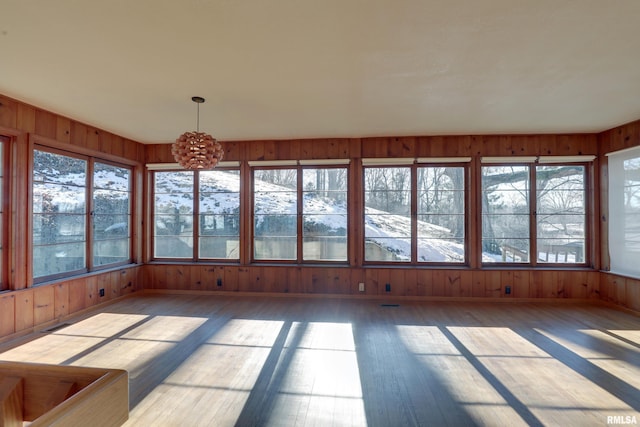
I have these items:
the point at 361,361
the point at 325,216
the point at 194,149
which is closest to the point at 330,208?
the point at 325,216

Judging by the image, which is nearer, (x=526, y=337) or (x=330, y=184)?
(x=526, y=337)

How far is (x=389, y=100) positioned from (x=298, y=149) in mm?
2077

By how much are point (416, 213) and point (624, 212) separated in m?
2.74

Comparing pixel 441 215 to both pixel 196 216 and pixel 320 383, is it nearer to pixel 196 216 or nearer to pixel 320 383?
pixel 320 383

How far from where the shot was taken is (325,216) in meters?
5.14

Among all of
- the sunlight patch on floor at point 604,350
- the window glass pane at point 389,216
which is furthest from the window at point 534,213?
the sunlight patch on floor at point 604,350

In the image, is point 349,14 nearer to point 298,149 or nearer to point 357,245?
point 298,149

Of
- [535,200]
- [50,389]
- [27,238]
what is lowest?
[50,389]

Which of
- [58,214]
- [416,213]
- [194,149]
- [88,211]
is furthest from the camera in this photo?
[416,213]

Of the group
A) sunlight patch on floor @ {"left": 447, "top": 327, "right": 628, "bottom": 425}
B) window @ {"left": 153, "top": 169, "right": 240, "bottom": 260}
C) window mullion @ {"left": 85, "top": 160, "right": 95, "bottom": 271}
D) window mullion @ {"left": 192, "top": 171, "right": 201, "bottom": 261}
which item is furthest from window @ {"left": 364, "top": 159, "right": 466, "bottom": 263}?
window mullion @ {"left": 85, "top": 160, "right": 95, "bottom": 271}

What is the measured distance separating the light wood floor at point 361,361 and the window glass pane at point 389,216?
3.06 ft

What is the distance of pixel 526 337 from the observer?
332cm

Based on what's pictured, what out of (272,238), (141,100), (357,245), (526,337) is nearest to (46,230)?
(141,100)

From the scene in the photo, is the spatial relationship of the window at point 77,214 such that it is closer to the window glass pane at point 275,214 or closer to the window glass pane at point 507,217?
the window glass pane at point 275,214
